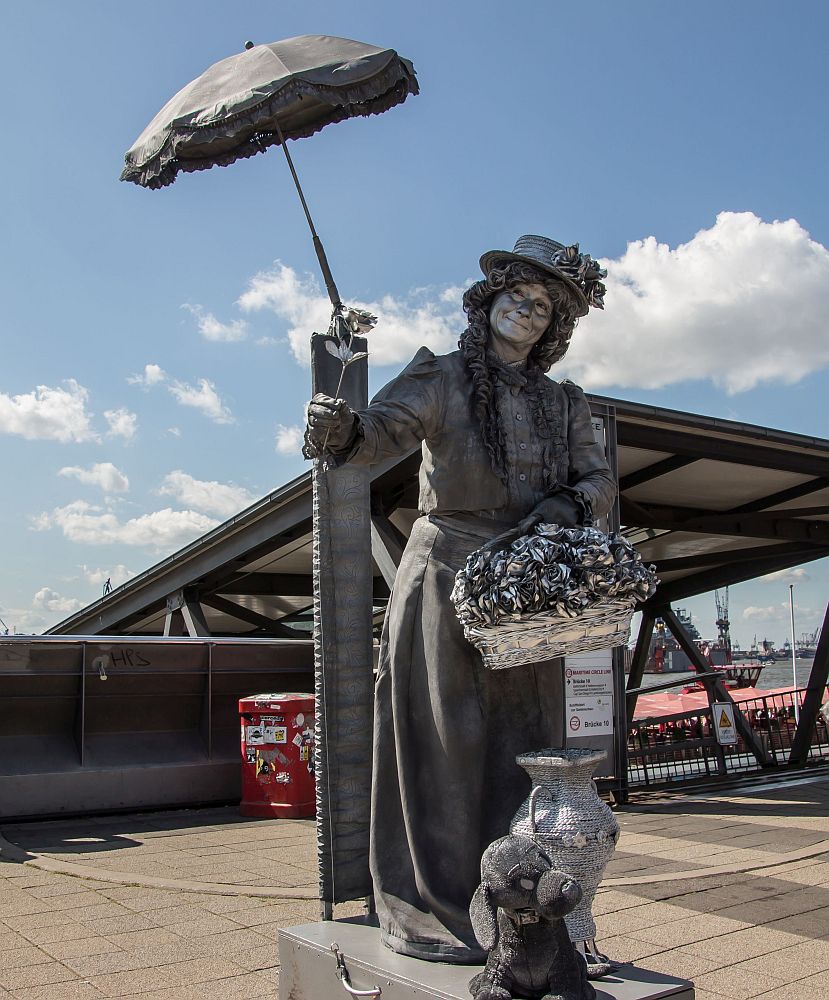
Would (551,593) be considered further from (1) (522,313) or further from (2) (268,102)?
(2) (268,102)

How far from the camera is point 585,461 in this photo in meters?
3.55

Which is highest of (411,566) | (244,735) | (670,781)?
(411,566)

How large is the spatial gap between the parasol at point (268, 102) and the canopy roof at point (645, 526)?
6.51 meters

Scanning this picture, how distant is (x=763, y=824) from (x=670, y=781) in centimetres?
397

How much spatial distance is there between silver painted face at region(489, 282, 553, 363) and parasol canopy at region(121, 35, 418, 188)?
2.77 ft

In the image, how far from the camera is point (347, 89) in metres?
3.51

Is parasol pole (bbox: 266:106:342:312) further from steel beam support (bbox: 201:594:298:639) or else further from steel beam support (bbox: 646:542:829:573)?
steel beam support (bbox: 646:542:829:573)

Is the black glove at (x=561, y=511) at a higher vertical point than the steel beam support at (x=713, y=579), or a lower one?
lower

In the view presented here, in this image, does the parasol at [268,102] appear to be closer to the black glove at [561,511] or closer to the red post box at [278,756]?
the black glove at [561,511]

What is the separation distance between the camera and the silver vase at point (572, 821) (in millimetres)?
2590

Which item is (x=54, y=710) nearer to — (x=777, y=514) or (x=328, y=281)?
(x=328, y=281)

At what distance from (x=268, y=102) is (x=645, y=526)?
1204cm

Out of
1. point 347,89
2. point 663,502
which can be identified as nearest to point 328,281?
point 347,89

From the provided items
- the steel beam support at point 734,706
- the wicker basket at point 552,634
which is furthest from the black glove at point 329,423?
the steel beam support at point 734,706
